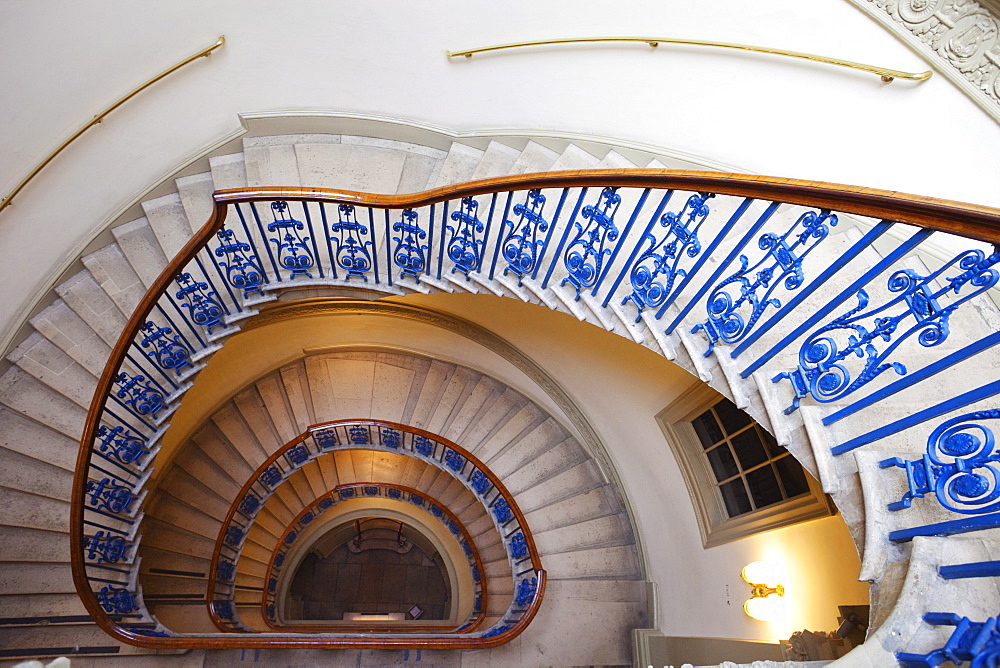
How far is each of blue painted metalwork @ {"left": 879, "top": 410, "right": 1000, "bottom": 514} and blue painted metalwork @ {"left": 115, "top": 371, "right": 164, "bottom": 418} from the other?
4989 millimetres

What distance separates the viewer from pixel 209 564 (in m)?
6.87

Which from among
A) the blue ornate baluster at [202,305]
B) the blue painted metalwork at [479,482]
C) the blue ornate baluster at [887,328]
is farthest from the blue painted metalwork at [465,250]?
the blue painted metalwork at [479,482]

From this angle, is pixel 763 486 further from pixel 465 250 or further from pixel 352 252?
pixel 352 252

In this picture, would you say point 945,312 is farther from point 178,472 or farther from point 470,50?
point 178,472

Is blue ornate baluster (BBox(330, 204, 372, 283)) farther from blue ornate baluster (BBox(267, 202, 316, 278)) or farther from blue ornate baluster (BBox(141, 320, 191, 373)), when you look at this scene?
blue ornate baluster (BBox(141, 320, 191, 373))

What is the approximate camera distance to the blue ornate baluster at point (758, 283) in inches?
97.3

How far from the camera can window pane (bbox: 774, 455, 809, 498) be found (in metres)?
4.42

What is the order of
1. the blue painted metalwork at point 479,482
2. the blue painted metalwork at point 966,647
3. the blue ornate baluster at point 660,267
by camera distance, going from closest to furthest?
the blue painted metalwork at point 966,647 → the blue ornate baluster at point 660,267 → the blue painted metalwork at point 479,482

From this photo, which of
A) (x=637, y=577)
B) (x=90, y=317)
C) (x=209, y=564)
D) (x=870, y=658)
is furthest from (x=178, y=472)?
(x=870, y=658)

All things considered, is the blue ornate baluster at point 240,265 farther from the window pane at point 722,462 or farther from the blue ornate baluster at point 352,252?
the window pane at point 722,462

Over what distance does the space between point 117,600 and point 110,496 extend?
88 centimetres

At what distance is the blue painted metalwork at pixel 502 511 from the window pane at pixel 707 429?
261 centimetres

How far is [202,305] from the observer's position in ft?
15.1

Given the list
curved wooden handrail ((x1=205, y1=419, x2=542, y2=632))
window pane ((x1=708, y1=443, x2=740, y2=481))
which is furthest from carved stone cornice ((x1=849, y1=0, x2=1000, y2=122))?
curved wooden handrail ((x1=205, y1=419, x2=542, y2=632))
